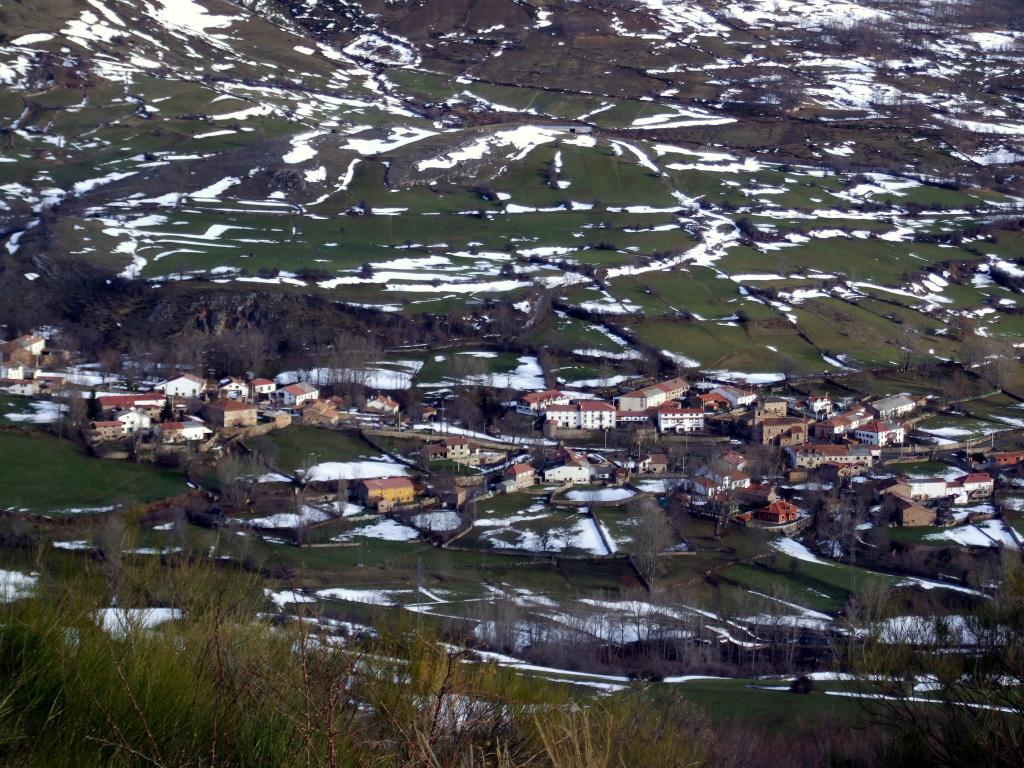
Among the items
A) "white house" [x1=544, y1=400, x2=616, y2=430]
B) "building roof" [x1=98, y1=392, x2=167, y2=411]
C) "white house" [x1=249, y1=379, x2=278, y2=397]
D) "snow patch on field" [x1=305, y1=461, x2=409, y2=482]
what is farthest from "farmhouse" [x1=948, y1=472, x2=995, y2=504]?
"building roof" [x1=98, y1=392, x2=167, y2=411]

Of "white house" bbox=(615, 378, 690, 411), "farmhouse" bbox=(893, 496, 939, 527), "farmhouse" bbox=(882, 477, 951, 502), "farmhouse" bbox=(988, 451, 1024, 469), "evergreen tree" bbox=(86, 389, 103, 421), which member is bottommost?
"white house" bbox=(615, 378, 690, 411)

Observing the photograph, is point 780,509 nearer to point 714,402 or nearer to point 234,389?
point 714,402

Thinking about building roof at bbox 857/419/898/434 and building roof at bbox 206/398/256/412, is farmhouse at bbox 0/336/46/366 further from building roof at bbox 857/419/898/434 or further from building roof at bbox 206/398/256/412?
building roof at bbox 857/419/898/434

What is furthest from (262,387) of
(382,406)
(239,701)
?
(239,701)

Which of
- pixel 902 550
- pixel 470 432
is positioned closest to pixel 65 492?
pixel 470 432

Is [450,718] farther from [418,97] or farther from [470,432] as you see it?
[418,97]

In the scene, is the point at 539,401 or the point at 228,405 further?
the point at 539,401
